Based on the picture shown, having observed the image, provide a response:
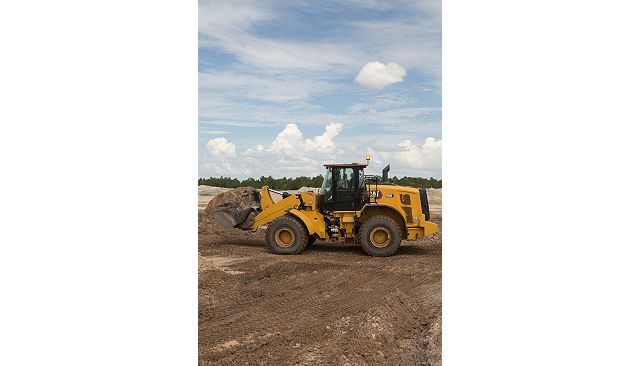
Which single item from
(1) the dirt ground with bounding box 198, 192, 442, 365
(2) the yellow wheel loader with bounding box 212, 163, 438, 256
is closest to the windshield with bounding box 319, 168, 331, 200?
(2) the yellow wheel loader with bounding box 212, 163, 438, 256

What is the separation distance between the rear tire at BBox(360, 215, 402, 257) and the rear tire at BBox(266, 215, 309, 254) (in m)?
1.21

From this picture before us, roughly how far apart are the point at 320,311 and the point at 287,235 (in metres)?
4.55

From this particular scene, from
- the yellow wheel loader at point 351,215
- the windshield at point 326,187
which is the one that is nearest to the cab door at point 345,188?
the yellow wheel loader at point 351,215

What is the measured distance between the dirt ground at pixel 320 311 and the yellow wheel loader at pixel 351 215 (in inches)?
17.9

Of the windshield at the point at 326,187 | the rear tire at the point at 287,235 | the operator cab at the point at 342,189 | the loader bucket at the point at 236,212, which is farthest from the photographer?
the loader bucket at the point at 236,212

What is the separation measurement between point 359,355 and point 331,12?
3220mm

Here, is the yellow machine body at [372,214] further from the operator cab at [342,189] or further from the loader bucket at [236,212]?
the loader bucket at [236,212]

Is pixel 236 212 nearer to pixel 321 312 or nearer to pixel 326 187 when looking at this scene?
pixel 326 187

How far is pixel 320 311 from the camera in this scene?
560 cm

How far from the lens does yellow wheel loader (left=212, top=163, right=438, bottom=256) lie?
959 cm

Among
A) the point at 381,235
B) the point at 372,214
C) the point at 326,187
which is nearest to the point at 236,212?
the point at 326,187

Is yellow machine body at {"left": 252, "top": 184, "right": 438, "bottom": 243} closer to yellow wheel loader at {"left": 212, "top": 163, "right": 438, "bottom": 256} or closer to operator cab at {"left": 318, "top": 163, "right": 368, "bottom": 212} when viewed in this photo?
yellow wheel loader at {"left": 212, "top": 163, "right": 438, "bottom": 256}

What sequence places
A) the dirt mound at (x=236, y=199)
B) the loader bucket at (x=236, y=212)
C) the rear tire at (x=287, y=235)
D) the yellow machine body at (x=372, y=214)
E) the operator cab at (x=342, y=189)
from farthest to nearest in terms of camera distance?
the loader bucket at (x=236, y=212), the dirt mound at (x=236, y=199), the rear tire at (x=287, y=235), the yellow machine body at (x=372, y=214), the operator cab at (x=342, y=189)

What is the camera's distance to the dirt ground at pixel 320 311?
4281 mm
